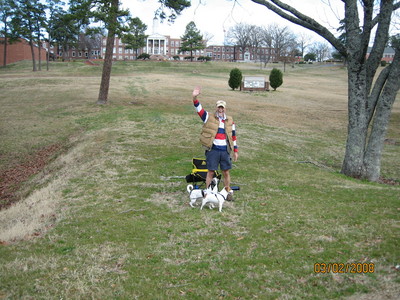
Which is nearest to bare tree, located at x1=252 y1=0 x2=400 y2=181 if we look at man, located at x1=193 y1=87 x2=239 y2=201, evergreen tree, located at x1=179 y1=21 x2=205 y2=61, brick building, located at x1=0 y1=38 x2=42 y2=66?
man, located at x1=193 y1=87 x2=239 y2=201

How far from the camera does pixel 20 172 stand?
12.0 m

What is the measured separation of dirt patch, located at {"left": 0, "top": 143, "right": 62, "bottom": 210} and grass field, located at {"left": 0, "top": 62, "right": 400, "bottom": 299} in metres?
0.11

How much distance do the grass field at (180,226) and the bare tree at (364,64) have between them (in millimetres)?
1396

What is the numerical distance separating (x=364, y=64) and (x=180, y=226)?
266 inches

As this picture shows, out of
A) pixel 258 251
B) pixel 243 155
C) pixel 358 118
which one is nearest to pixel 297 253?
pixel 258 251

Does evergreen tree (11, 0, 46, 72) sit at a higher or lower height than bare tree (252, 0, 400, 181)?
higher

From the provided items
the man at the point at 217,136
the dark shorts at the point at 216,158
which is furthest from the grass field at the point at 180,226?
the man at the point at 217,136

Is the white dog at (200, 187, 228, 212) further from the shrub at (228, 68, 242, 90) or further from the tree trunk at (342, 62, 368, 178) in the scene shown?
the shrub at (228, 68, 242, 90)

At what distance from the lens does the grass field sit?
439cm

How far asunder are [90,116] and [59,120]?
155 cm

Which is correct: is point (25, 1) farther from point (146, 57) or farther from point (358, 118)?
point (358, 118)

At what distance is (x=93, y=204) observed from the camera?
24.2 feet

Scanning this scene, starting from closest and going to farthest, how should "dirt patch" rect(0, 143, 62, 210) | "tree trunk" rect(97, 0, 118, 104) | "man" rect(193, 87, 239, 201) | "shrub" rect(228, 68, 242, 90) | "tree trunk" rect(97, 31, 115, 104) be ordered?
"man" rect(193, 87, 239, 201) < "dirt patch" rect(0, 143, 62, 210) < "tree trunk" rect(97, 0, 118, 104) < "tree trunk" rect(97, 31, 115, 104) < "shrub" rect(228, 68, 242, 90)
